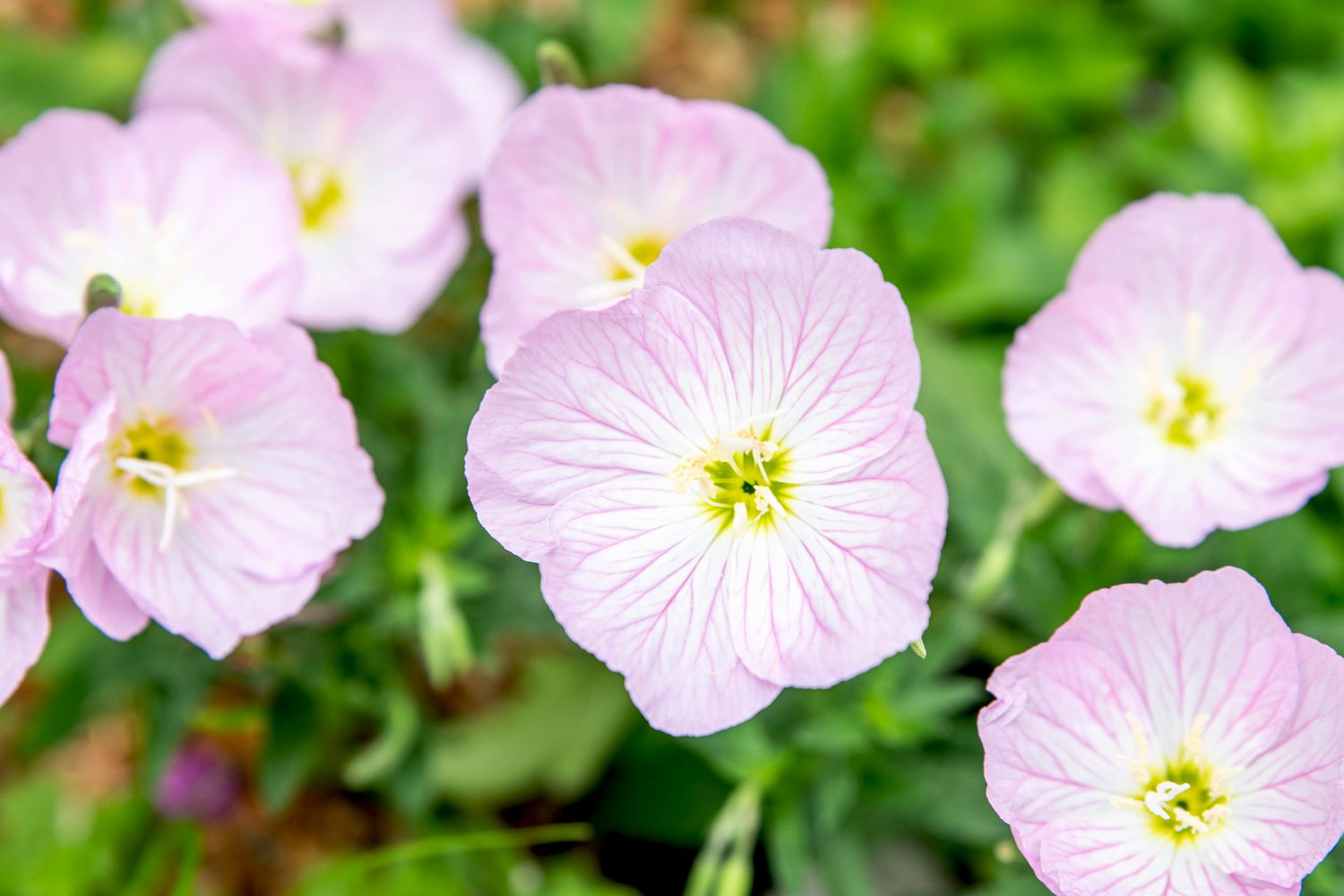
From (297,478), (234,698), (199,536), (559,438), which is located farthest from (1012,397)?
(234,698)

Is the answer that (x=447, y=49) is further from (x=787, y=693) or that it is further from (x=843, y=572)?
(x=843, y=572)

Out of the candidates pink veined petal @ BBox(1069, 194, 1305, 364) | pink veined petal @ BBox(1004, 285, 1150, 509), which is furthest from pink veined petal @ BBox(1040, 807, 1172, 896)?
pink veined petal @ BBox(1069, 194, 1305, 364)

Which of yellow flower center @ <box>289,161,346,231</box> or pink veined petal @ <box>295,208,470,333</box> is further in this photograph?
yellow flower center @ <box>289,161,346,231</box>

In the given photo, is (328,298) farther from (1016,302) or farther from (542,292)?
(1016,302)

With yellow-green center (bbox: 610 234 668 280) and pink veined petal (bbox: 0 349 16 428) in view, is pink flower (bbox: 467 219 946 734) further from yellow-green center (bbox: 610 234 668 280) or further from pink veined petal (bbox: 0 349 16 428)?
pink veined petal (bbox: 0 349 16 428)

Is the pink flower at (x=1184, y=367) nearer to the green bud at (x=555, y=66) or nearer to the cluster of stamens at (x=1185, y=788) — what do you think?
the cluster of stamens at (x=1185, y=788)

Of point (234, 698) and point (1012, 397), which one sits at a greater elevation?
point (1012, 397)
